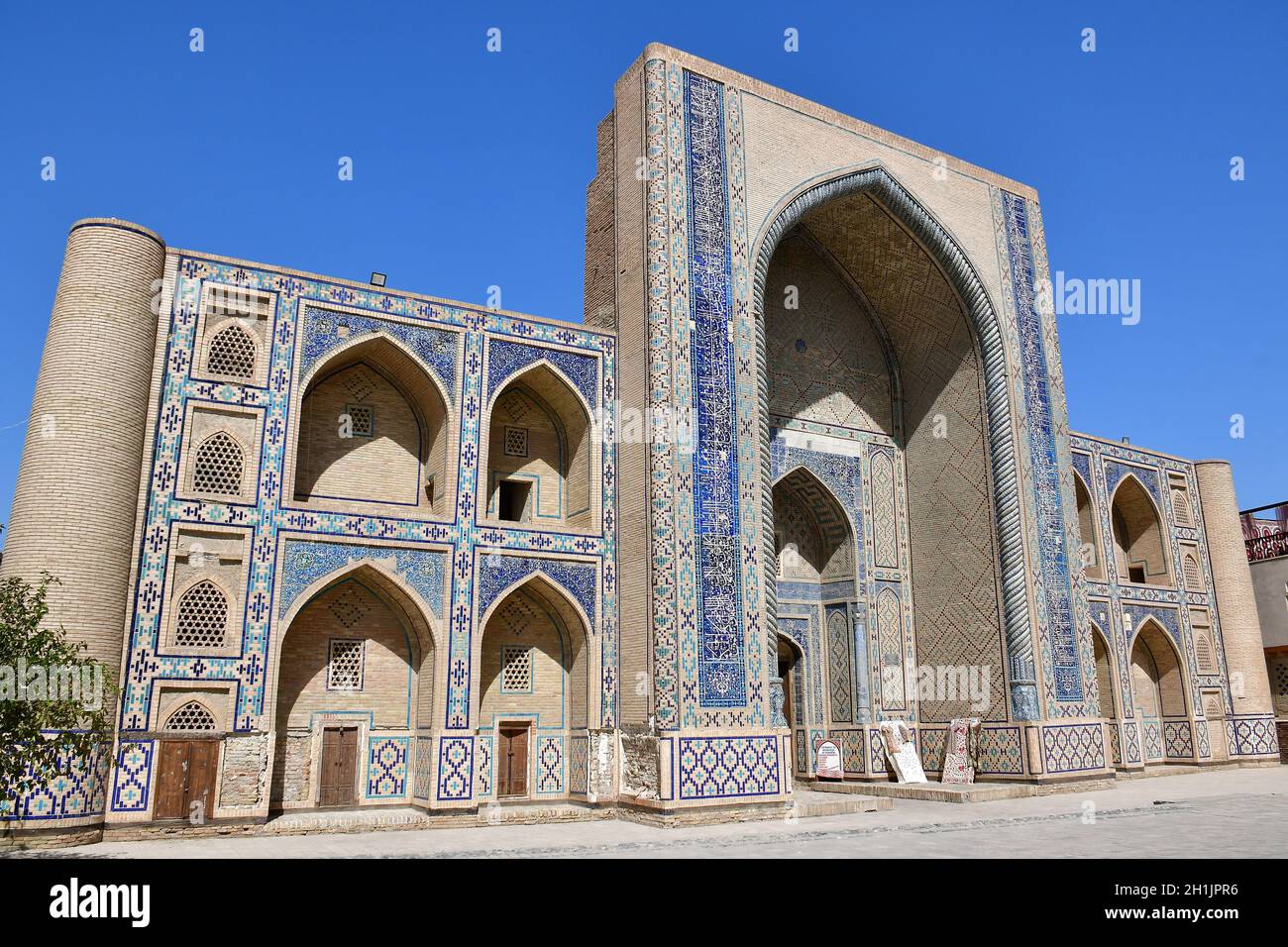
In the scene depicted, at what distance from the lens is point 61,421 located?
26.8 feet

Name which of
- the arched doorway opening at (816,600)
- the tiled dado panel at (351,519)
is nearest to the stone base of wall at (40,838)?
the tiled dado panel at (351,519)

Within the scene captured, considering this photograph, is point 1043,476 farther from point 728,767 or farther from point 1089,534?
point 728,767

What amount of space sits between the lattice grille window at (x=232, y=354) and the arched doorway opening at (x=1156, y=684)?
13.7 meters

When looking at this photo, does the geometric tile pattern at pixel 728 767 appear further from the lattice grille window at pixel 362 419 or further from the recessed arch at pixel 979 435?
the lattice grille window at pixel 362 419

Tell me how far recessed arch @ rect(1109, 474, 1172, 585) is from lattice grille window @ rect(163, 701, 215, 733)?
13856 millimetres

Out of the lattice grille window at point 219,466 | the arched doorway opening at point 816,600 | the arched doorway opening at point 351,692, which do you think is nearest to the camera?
the lattice grille window at point 219,466

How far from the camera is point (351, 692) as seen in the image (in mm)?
9766

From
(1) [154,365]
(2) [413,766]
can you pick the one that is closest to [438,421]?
(1) [154,365]

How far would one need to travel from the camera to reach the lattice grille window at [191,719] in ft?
27.3

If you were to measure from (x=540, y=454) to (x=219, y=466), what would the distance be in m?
3.42

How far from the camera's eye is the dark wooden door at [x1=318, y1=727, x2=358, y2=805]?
943 cm

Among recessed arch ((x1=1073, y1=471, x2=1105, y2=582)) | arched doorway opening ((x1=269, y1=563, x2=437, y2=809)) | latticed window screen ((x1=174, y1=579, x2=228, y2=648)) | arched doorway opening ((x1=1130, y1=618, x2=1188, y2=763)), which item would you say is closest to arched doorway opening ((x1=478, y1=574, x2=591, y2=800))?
arched doorway opening ((x1=269, y1=563, x2=437, y2=809))

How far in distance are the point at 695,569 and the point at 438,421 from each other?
3.02 m
